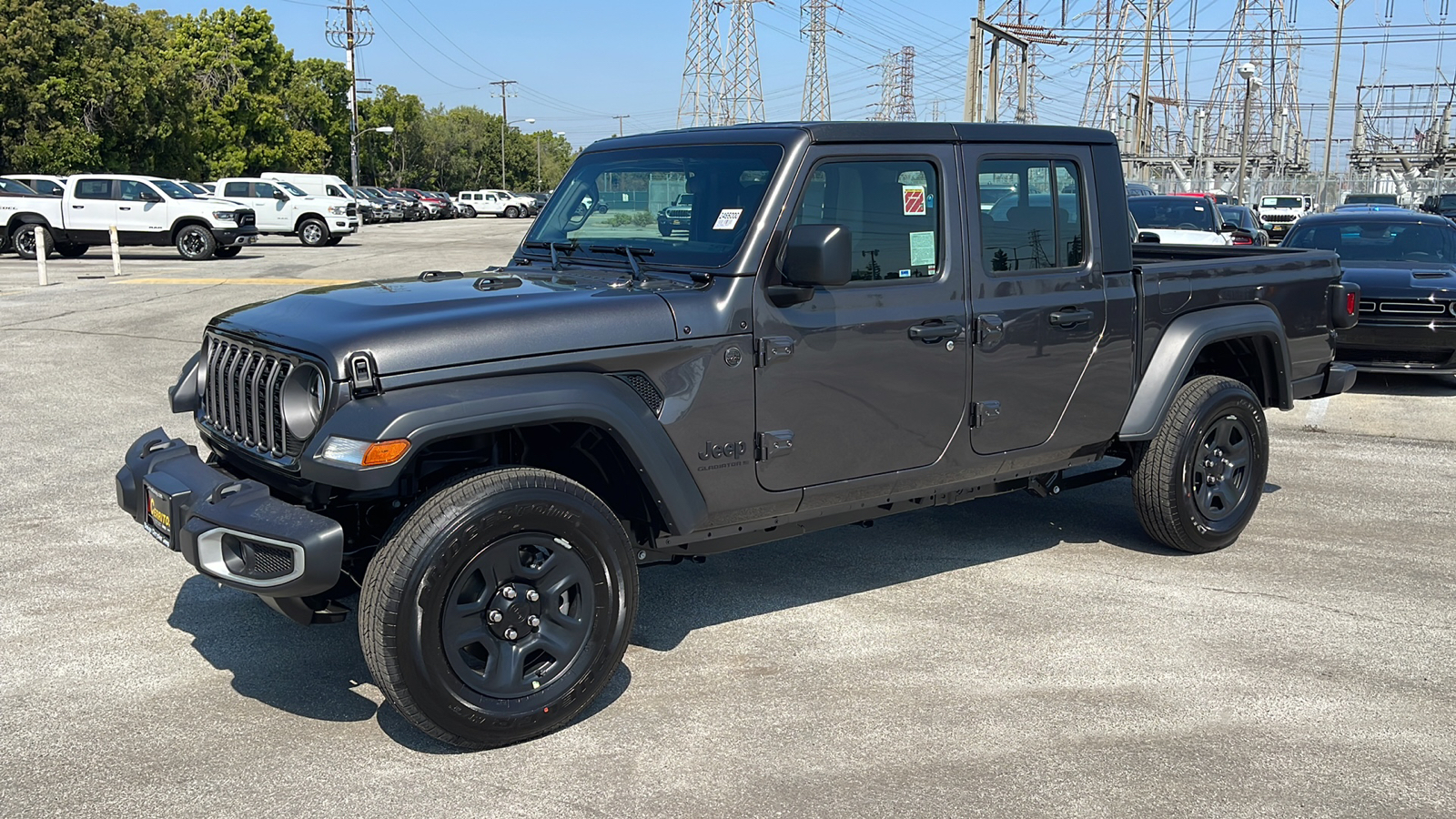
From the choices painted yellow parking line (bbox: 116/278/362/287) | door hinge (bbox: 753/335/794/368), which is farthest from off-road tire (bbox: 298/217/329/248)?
door hinge (bbox: 753/335/794/368)

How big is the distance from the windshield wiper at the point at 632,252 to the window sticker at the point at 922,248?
3.42 feet

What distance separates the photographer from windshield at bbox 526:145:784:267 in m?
4.60

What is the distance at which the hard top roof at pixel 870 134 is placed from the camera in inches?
184

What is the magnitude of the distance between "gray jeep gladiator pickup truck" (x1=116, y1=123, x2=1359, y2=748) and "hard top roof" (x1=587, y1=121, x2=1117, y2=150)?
18 millimetres

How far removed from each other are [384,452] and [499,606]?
2.11 feet

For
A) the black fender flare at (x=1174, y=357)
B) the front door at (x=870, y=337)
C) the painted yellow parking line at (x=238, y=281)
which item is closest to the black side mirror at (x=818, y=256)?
the front door at (x=870, y=337)

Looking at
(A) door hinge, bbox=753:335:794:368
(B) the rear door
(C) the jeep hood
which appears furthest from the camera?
(B) the rear door

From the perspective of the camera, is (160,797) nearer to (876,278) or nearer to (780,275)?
(780,275)

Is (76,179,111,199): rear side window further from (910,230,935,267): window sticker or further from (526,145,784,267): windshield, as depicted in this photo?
(910,230,935,267): window sticker

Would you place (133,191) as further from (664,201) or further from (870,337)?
(870,337)

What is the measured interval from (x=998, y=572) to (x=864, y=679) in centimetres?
155

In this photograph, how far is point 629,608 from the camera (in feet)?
13.7

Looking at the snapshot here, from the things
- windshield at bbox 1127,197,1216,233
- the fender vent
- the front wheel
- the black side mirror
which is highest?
windshield at bbox 1127,197,1216,233

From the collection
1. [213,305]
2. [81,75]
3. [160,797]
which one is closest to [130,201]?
[213,305]
